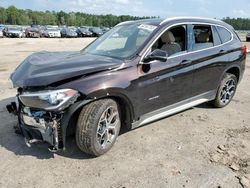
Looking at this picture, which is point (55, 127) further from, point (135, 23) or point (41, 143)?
point (135, 23)

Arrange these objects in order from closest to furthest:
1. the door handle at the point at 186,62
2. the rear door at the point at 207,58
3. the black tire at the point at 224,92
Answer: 1. the door handle at the point at 186,62
2. the rear door at the point at 207,58
3. the black tire at the point at 224,92

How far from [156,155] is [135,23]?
7.58 feet

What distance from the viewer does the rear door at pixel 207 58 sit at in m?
5.09

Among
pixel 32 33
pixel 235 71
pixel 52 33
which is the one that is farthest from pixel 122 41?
pixel 52 33

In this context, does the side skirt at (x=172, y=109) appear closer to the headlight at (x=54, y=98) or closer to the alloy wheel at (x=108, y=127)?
the alloy wheel at (x=108, y=127)

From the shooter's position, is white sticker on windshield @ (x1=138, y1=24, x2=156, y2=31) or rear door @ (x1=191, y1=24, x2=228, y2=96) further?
rear door @ (x1=191, y1=24, x2=228, y2=96)

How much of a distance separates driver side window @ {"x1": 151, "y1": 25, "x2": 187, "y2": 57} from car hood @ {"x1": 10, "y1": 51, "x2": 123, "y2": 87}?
869mm

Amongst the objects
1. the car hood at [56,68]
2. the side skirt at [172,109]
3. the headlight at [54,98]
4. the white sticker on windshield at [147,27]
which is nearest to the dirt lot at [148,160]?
the side skirt at [172,109]

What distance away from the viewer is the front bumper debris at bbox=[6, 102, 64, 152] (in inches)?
140

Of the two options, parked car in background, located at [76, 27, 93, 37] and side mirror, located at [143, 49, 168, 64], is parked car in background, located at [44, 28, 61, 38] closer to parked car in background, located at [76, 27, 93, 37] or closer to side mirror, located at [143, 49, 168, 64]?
parked car in background, located at [76, 27, 93, 37]

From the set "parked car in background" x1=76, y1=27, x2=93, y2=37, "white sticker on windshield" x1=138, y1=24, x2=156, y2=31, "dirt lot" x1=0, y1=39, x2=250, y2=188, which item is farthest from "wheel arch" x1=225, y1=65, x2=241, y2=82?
"parked car in background" x1=76, y1=27, x2=93, y2=37

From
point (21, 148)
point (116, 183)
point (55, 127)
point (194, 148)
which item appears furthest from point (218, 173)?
point (21, 148)

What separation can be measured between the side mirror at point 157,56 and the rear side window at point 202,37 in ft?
3.53

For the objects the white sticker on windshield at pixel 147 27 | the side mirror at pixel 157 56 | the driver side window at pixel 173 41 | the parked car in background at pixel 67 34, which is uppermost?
the white sticker on windshield at pixel 147 27
